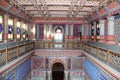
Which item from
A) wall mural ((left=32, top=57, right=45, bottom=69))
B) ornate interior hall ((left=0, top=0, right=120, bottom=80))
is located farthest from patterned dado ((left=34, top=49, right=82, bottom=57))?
wall mural ((left=32, top=57, right=45, bottom=69))

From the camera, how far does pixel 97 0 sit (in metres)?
10.0

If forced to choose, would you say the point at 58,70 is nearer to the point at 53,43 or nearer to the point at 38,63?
the point at 38,63

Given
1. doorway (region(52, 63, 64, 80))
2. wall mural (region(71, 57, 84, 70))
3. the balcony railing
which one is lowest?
doorway (region(52, 63, 64, 80))

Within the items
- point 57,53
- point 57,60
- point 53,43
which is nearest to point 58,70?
point 57,60

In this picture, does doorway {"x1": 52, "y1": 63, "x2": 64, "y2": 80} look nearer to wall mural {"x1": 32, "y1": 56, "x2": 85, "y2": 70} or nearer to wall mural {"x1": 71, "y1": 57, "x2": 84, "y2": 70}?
wall mural {"x1": 32, "y1": 56, "x2": 85, "y2": 70}

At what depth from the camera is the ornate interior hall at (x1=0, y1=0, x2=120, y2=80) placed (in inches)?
313

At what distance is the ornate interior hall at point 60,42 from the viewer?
7941mm

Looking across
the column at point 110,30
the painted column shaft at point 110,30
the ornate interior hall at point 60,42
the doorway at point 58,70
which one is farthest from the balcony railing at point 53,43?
the painted column shaft at point 110,30

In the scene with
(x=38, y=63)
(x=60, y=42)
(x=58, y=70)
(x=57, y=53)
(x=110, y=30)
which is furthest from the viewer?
(x=58, y=70)

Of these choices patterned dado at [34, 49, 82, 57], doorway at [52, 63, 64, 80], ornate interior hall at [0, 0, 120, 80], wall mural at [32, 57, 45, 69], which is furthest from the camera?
doorway at [52, 63, 64, 80]

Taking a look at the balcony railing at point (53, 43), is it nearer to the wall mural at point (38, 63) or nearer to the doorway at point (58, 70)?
the wall mural at point (38, 63)

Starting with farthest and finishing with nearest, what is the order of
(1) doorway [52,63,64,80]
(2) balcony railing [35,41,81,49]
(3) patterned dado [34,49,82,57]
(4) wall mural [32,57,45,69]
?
(1) doorway [52,63,64,80]
(2) balcony railing [35,41,81,49]
(3) patterned dado [34,49,82,57]
(4) wall mural [32,57,45,69]

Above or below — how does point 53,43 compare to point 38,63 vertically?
above

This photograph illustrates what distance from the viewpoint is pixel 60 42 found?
1588 cm
